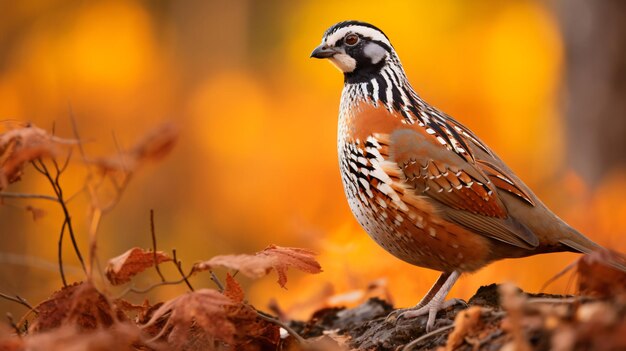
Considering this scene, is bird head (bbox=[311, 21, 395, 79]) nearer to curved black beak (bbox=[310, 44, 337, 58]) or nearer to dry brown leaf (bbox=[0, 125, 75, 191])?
curved black beak (bbox=[310, 44, 337, 58])

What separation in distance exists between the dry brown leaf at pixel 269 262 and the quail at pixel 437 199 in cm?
91

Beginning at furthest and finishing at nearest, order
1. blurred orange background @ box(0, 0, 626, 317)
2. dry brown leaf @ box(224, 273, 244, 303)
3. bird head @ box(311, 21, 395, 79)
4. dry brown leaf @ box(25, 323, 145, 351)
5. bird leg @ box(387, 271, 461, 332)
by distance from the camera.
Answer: blurred orange background @ box(0, 0, 626, 317) < bird head @ box(311, 21, 395, 79) < bird leg @ box(387, 271, 461, 332) < dry brown leaf @ box(224, 273, 244, 303) < dry brown leaf @ box(25, 323, 145, 351)

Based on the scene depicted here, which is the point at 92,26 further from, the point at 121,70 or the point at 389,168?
the point at 389,168

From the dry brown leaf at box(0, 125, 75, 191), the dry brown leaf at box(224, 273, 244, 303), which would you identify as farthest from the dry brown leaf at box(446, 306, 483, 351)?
the dry brown leaf at box(0, 125, 75, 191)

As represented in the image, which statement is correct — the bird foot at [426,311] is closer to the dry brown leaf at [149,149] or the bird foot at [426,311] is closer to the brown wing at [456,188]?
the brown wing at [456,188]

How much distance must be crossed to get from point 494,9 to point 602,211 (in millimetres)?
→ 15700

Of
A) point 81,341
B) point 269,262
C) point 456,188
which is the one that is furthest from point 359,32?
point 81,341

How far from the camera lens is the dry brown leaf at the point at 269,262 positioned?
3502mm

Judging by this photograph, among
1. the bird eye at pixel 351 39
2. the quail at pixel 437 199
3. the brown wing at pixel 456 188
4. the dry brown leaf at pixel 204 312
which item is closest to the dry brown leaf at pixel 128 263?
the dry brown leaf at pixel 204 312

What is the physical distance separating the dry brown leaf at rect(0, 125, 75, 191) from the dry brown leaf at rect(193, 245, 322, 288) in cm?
71

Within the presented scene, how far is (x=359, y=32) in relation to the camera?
558 centimetres

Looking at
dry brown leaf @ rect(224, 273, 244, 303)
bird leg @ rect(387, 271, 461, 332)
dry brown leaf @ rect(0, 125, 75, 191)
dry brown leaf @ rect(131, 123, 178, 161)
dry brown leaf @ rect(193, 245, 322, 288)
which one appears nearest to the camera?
dry brown leaf @ rect(131, 123, 178, 161)

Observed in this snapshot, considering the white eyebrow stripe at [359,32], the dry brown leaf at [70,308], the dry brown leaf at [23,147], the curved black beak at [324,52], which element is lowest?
the dry brown leaf at [70,308]

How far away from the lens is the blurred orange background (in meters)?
11.9
